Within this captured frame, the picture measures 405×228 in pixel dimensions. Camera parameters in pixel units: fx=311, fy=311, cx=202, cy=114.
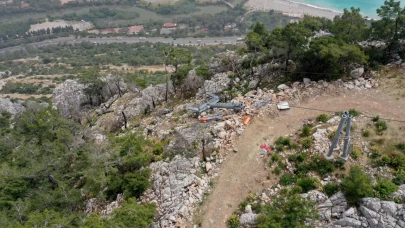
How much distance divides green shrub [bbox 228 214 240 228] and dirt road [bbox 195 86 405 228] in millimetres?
618

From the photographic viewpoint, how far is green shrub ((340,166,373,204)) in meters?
22.1

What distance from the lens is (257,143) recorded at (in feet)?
97.3

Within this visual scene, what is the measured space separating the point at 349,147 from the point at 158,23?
495 feet

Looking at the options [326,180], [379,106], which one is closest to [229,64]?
[379,106]

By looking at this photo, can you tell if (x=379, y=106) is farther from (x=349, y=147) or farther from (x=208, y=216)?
(x=208, y=216)

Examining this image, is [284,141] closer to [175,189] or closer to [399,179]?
[399,179]

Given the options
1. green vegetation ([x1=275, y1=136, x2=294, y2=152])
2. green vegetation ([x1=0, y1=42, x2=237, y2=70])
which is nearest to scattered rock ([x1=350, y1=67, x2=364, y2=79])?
green vegetation ([x1=275, y1=136, x2=294, y2=152])

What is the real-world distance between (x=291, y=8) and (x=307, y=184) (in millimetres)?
134089

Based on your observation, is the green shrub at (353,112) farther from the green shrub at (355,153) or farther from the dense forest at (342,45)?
the dense forest at (342,45)

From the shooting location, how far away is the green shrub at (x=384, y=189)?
878 inches

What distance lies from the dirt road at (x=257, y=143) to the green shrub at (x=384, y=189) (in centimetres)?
789

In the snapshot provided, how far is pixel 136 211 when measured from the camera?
2328 cm

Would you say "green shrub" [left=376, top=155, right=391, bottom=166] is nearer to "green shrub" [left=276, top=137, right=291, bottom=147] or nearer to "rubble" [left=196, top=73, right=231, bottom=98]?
"green shrub" [left=276, top=137, right=291, bottom=147]

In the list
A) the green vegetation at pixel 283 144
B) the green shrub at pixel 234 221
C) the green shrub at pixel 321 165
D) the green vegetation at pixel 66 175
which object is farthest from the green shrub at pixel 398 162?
the green vegetation at pixel 66 175
